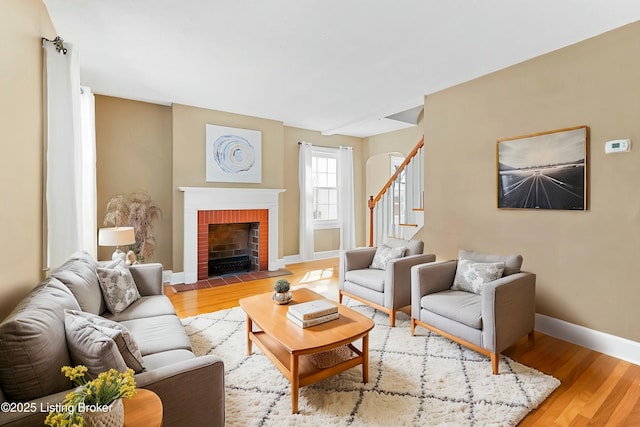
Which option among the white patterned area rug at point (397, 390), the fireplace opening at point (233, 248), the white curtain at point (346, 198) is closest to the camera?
the white patterned area rug at point (397, 390)

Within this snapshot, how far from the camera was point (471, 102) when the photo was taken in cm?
362

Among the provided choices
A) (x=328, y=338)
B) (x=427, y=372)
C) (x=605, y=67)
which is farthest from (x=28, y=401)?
(x=605, y=67)

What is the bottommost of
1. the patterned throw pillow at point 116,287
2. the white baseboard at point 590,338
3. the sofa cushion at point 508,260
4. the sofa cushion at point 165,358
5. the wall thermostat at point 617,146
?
the white baseboard at point 590,338

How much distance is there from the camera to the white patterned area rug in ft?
5.99

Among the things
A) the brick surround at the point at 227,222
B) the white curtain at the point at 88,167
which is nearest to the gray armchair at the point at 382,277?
the brick surround at the point at 227,222

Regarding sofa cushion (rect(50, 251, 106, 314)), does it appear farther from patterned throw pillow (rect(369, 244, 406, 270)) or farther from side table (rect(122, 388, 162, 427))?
patterned throw pillow (rect(369, 244, 406, 270))

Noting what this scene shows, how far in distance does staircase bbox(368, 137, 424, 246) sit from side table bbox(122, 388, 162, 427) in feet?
12.5

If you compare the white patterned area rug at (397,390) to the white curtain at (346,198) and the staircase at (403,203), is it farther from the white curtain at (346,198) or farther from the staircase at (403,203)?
the white curtain at (346,198)

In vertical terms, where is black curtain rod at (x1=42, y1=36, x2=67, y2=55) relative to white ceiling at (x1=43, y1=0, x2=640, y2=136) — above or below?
below

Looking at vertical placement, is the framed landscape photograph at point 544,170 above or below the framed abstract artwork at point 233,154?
below

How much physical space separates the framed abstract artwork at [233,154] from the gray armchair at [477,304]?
3.43 m

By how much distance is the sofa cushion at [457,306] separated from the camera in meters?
2.43

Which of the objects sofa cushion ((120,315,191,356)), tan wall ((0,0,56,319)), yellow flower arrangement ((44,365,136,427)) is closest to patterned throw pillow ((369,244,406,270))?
sofa cushion ((120,315,191,356))

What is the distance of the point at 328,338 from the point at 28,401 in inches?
55.3
